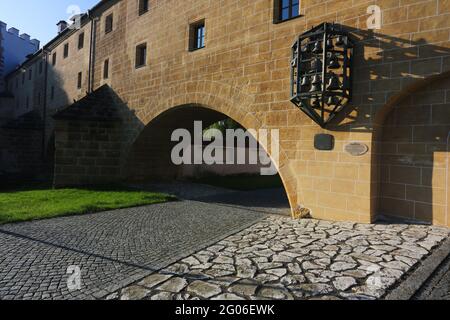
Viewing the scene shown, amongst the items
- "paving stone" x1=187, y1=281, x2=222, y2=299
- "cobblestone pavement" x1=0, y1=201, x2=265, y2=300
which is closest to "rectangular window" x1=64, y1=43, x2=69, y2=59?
"cobblestone pavement" x1=0, y1=201, x2=265, y2=300

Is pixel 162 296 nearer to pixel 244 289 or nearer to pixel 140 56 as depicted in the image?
pixel 244 289

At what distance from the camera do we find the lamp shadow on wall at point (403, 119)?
16.1ft

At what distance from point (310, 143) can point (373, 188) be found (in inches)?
56.1

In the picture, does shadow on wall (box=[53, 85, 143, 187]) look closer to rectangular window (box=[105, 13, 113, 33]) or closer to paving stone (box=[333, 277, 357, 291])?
rectangular window (box=[105, 13, 113, 33])

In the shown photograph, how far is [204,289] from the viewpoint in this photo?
302 centimetres

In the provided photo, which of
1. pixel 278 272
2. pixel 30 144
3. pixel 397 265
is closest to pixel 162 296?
pixel 278 272

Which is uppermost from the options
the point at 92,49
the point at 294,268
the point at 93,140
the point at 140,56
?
the point at 92,49

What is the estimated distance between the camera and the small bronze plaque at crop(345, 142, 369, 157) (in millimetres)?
5367

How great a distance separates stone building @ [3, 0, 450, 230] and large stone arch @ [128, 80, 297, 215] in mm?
31

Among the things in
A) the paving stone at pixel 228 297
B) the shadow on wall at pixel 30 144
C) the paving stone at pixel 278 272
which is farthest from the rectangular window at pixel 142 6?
the paving stone at pixel 228 297

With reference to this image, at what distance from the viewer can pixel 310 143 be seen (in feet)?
20.1

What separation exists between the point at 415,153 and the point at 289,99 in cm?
243

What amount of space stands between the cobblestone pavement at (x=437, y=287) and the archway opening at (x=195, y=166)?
383cm

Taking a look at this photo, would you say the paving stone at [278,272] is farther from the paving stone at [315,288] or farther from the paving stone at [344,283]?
the paving stone at [344,283]
